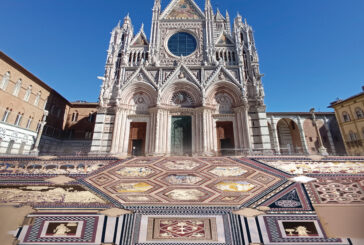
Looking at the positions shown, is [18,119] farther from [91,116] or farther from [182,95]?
[182,95]

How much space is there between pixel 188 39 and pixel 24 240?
1958cm

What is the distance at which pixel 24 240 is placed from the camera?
3408 mm

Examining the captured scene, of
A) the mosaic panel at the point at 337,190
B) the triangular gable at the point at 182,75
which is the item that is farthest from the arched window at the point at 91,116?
the mosaic panel at the point at 337,190

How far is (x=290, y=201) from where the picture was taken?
15.6 feet

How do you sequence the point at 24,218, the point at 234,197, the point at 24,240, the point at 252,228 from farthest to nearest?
the point at 234,197, the point at 24,218, the point at 252,228, the point at 24,240

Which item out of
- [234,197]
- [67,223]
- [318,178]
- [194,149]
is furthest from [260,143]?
[67,223]

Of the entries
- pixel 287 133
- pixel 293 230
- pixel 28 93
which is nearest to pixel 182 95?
pixel 293 230

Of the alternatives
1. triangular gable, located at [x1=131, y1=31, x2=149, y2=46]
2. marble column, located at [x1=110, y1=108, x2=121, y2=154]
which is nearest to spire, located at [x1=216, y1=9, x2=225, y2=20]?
triangular gable, located at [x1=131, y1=31, x2=149, y2=46]

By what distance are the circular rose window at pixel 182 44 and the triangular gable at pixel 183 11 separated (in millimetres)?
2541

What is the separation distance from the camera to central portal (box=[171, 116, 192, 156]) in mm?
14583

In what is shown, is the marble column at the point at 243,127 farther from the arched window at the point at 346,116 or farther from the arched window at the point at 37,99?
the arched window at the point at 37,99

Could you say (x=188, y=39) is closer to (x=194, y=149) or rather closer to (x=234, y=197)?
(x=194, y=149)

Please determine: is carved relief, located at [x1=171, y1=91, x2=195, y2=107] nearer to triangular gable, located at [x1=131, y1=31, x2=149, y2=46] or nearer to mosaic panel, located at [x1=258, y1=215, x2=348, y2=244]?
triangular gable, located at [x1=131, y1=31, x2=149, y2=46]

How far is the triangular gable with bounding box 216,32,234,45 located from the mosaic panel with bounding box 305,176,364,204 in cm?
1596
